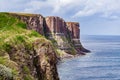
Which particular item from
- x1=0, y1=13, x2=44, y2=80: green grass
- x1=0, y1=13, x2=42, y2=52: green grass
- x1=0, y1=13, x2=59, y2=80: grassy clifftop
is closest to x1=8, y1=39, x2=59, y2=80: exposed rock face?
x1=0, y1=13, x2=59, y2=80: grassy clifftop

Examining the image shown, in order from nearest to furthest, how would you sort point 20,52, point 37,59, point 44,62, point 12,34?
point 20,52
point 44,62
point 37,59
point 12,34

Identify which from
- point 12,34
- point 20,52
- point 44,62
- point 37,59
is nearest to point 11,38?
point 20,52

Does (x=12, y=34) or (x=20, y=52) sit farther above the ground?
(x=12, y=34)

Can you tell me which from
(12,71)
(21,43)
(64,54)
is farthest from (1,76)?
(64,54)

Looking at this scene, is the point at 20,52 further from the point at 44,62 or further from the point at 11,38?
the point at 44,62

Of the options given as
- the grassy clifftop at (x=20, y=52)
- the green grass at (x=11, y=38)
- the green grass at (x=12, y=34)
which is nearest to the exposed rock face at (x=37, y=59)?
the grassy clifftop at (x=20, y=52)

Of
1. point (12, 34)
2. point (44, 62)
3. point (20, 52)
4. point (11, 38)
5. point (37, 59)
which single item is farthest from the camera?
point (12, 34)

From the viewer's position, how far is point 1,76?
19250 millimetres

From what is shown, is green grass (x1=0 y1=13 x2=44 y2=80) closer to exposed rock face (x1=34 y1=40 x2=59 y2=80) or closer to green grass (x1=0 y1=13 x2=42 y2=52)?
green grass (x1=0 y1=13 x2=42 y2=52)

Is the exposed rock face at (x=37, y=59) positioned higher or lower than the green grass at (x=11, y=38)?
lower

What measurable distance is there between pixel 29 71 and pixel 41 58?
273cm

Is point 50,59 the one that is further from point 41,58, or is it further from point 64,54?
point 64,54

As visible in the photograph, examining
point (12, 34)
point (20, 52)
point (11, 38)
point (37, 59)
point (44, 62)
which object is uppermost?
point (12, 34)

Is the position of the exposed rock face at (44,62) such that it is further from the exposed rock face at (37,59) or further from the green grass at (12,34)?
the green grass at (12,34)
